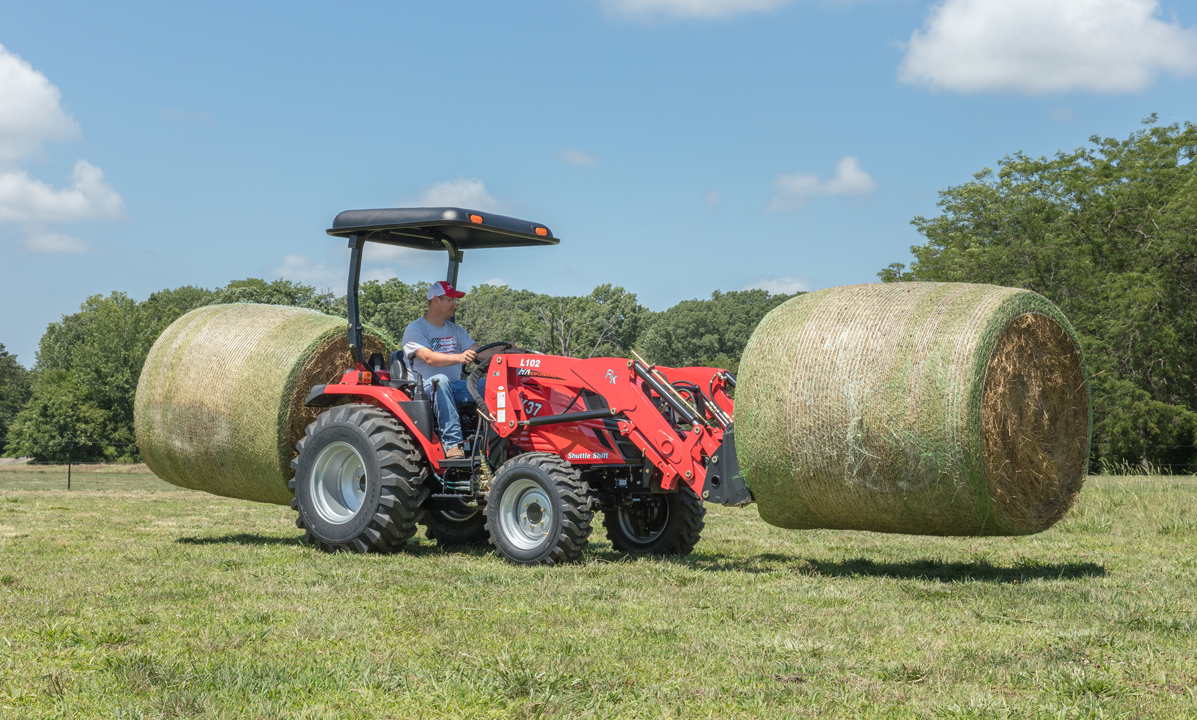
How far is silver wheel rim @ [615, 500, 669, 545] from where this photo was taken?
966cm

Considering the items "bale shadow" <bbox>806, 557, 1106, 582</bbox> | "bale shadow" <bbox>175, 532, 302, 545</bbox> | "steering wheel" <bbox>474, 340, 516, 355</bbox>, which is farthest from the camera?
"bale shadow" <bbox>175, 532, 302, 545</bbox>

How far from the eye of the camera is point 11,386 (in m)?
89.2

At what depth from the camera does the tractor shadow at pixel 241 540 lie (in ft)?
35.2

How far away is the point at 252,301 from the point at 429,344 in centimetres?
4071

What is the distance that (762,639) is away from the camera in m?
5.54

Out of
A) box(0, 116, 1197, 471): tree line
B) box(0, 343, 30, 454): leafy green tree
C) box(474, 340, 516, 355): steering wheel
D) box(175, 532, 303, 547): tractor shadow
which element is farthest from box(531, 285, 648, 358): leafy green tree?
box(474, 340, 516, 355): steering wheel

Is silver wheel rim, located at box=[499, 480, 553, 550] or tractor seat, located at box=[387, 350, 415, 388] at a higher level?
tractor seat, located at box=[387, 350, 415, 388]

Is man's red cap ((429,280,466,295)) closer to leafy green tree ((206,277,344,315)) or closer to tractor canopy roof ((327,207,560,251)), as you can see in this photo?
tractor canopy roof ((327,207,560,251))

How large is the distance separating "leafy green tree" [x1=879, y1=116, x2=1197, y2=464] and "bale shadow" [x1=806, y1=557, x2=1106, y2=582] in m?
27.9

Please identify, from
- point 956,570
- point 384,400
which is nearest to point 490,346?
point 384,400

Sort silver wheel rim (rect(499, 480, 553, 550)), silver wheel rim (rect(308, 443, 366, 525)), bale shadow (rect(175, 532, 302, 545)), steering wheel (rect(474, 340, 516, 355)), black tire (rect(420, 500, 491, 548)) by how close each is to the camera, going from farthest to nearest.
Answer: bale shadow (rect(175, 532, 302, 545))
black tire (rect(420, 500, 491, 548))
silver wheel rim (rect(308, 443, 366, 525))
steering wheel (rect(474, 340, 516, 355))
silver wheel rim (rect(499, 480, 553, 550))

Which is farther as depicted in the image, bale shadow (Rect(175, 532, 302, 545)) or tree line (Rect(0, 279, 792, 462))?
tree line (Rect(0, 279, 792, 462))

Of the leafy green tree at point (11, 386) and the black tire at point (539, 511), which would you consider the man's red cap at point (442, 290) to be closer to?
the black tire at point (539, 511)

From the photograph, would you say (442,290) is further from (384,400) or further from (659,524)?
(659,524)
